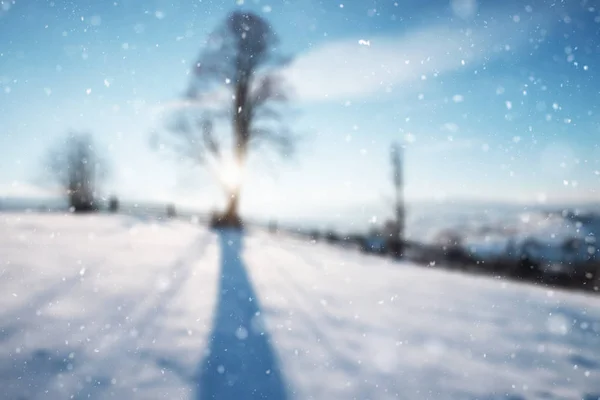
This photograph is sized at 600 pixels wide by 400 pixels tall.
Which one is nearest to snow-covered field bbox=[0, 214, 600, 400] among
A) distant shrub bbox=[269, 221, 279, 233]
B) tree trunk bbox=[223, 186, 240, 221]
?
tree trunk bbox=[223, 186, 240, 221]

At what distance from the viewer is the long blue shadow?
3.63m

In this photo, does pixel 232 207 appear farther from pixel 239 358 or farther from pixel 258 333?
pixel 239 358

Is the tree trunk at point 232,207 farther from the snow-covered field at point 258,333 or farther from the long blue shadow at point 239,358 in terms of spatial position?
the long blue shadow at point 239,358

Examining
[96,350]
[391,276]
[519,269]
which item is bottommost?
[519,269]

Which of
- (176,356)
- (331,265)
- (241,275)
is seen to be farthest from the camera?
(331,265)

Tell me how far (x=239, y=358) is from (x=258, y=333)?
704mm

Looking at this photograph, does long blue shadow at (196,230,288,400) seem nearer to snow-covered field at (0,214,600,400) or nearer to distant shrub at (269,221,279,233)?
snow-covered field at (0,214,600,400)

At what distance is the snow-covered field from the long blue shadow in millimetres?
20

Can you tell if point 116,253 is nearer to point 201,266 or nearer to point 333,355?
point 201,266

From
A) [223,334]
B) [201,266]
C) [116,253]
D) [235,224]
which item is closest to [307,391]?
[223,334]

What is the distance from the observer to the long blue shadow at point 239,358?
143 inches

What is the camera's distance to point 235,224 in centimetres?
1756

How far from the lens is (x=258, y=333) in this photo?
4.88 m

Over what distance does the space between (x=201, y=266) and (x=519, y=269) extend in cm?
1675
